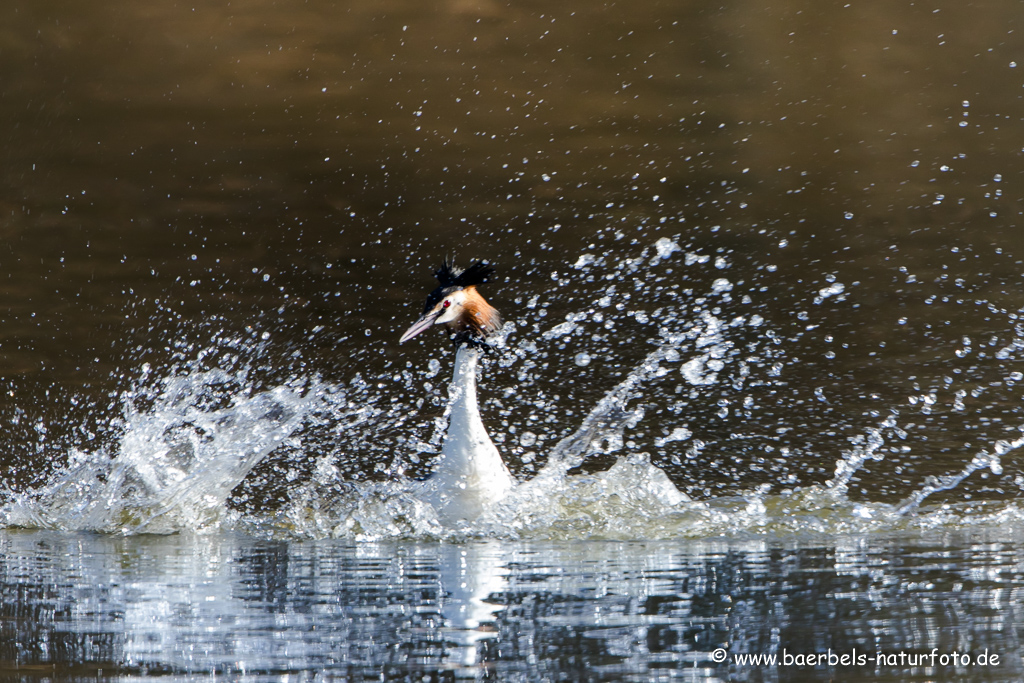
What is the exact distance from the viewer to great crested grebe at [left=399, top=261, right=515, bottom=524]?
4.50 meters

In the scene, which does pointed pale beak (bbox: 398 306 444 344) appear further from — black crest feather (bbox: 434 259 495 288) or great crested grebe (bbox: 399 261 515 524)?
black crest feather (bbox: 434 259 495 288)

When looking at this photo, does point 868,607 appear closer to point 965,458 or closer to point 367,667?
point 367,667

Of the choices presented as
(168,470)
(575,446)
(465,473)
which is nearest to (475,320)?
(465,473)

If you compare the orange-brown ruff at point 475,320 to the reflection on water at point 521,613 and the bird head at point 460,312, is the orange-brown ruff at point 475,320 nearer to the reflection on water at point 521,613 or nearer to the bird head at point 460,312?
the bird head at point 460,312

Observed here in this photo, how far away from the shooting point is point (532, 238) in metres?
8.63

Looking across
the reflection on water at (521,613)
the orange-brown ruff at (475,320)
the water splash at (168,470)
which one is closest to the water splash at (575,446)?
the water splash at (168,470)

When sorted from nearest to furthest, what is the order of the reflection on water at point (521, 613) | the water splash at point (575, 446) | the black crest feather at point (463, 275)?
the reflection on water at point (521, 613)
the water splash at point (575, 446)
the black crest feather at point (463, 275)

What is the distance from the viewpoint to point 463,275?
511 centimetres

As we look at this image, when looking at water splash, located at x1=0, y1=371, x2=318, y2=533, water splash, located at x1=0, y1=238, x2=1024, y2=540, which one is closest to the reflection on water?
water splash, located at x1=0, y1=238, x2=1024, y2=540

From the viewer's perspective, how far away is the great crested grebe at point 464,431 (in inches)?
177

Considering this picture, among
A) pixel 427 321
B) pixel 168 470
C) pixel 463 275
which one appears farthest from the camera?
pixel 168 470

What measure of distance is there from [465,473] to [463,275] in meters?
1.03

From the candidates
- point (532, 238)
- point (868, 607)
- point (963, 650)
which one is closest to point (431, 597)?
point (868, 607)

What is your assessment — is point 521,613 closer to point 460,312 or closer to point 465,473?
point 465,473
